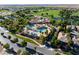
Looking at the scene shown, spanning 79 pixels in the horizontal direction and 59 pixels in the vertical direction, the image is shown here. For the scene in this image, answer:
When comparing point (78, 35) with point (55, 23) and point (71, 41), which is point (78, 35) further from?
point (55, 23)

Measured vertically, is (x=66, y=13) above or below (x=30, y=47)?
above

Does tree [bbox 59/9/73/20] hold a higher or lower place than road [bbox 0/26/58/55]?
higher

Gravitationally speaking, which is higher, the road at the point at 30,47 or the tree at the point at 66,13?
the tree at the point at 66,13

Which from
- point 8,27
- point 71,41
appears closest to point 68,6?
point 71,41

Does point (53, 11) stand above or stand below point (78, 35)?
above
